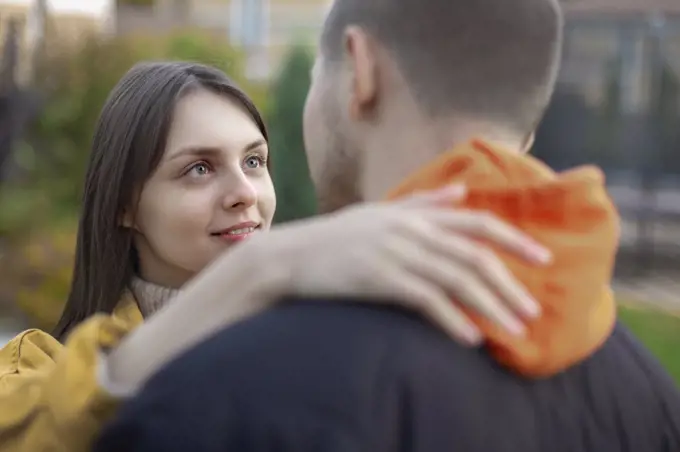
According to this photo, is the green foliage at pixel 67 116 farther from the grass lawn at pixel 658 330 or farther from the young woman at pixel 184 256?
the young woman at pixel 184 256

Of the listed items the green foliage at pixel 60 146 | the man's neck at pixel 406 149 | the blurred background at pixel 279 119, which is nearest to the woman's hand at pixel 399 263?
the man's neck at pixel 406 149

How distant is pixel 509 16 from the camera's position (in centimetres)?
138

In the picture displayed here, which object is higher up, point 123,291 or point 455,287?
point 455,287

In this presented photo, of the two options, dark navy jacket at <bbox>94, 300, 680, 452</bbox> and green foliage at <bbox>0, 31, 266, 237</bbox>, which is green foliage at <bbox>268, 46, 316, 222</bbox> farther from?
dark navy jacket at <bbox>94, 300, 680, 452</bbox>

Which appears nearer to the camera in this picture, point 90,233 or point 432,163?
point 432,163

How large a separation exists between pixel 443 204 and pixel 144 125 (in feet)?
3.23

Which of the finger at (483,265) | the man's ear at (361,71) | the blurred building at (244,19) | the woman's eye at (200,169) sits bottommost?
the blurred building at (244,19)

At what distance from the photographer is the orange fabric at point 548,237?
4.05ft

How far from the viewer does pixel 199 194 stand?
2039 millimetres

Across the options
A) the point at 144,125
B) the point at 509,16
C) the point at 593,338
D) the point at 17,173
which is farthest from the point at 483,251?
the point at 17,173

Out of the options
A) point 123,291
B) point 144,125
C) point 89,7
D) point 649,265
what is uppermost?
point 144,125

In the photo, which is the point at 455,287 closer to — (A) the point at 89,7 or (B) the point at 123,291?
(B) the point at 123,291

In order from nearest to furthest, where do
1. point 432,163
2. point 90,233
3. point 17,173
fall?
→ point 432,163 < point 90,233 < point 17,173

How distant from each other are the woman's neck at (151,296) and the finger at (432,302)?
0.99 meters
